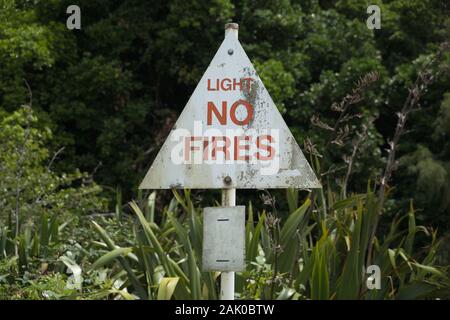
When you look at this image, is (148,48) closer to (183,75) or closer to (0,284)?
(183,75)

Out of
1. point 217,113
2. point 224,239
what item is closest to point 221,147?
point 217,113

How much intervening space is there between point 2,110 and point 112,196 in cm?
184

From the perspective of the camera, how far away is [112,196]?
41.5ft

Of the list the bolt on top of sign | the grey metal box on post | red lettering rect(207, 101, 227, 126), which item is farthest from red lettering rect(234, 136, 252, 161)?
the grey metal box on post

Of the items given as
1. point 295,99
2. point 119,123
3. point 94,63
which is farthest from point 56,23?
point 295,99

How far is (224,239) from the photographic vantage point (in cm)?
430

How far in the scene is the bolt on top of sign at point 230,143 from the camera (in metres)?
4.28

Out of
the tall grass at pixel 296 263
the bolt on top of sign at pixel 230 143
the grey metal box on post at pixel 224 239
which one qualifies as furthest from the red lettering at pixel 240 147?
the tall grass at pixel 296 263

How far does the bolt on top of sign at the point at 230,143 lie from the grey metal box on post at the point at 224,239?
131 millimetres

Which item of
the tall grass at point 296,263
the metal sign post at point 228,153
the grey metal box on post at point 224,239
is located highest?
the metal sign post at point 228,153

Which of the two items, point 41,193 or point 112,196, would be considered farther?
point 112,196

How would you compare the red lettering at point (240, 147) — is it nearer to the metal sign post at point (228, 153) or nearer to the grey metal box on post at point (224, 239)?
the metal sign post at point (228, 153)

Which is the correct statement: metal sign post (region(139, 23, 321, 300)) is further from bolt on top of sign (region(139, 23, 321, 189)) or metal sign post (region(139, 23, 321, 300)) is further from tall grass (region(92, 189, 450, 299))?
tall grass (region(92, 189, 450, 299))

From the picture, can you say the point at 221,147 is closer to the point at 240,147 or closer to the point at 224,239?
the point at 240,147
